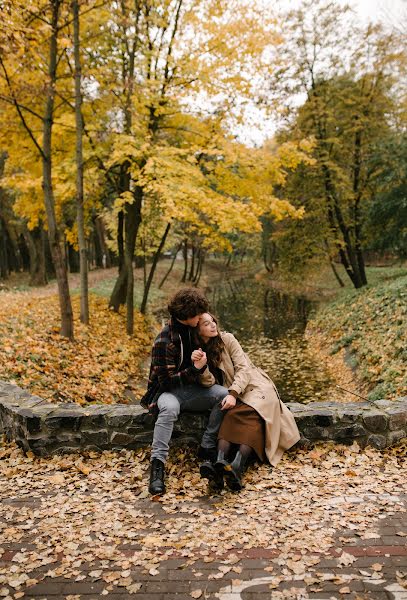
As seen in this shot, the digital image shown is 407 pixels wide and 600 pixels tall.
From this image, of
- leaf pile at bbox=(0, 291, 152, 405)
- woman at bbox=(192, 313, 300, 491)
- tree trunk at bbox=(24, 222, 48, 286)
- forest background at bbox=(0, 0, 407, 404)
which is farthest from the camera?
tree trunk at bbox=(24, 222, 48, 286)

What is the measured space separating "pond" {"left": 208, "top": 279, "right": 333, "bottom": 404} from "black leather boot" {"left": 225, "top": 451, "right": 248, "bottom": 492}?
5301mm

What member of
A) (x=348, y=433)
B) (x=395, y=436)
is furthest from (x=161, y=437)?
(x=395, y=436)

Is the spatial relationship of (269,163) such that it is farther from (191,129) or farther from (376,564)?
(376,564)

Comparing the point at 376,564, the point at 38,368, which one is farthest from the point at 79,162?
the point at 376,564

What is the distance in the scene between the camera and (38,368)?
800cm

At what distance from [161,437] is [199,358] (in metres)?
0.88

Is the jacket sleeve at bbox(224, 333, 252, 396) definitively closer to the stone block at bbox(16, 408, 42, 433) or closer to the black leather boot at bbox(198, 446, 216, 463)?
the black leather boot at bbox(198, 446, 216, 463)

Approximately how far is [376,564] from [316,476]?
147 cm

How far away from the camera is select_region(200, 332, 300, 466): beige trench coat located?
466 cm

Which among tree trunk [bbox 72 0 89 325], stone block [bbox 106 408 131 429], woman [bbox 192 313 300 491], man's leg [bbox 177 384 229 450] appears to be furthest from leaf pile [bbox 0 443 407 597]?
tree trunk [bbox 72 0 89 325]

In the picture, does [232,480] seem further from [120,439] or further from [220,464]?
[120,439]

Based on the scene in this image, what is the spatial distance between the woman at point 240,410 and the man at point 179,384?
11 centimetres

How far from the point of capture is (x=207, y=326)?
465 cm

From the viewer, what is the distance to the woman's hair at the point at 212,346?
15.6ft
